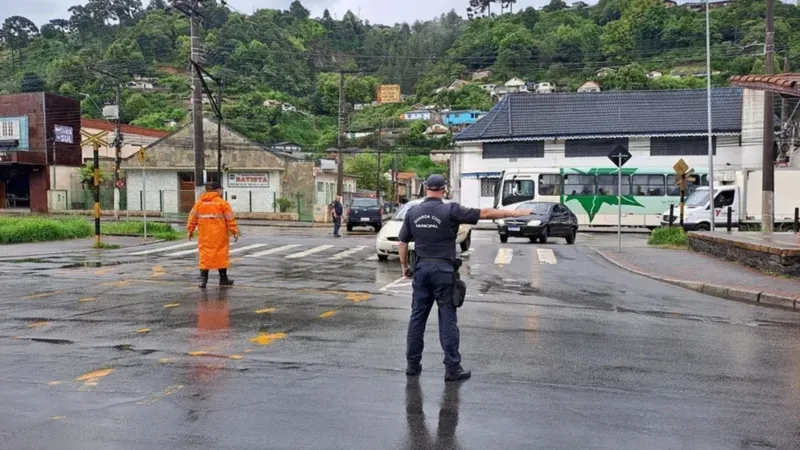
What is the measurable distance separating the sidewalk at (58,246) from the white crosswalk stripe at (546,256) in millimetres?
12548

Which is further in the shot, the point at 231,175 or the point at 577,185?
the point at 231,175

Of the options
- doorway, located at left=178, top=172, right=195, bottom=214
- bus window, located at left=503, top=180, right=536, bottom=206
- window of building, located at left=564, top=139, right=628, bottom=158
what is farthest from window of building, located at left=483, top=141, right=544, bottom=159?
doorway, located at left=178, top=172, right=195, bottom=214

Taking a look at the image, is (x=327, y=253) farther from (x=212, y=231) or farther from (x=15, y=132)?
(x=15, y=132)

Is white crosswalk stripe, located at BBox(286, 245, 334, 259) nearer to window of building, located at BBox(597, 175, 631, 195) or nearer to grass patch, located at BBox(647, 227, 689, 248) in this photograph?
grass patch, located at BBox(647, 227, 689, 248)

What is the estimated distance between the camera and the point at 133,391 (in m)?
5.81

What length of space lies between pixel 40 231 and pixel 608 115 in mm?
35743

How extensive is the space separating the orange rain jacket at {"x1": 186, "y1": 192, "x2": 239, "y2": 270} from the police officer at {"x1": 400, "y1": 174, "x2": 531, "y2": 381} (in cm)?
644

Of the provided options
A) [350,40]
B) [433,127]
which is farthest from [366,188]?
[350,40]

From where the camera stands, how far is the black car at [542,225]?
25797mm

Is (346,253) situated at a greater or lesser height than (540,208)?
lesser

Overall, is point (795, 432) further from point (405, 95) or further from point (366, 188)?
point (405, 95)

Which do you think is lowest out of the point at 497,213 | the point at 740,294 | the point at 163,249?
the point at 740,294

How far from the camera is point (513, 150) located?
158ft

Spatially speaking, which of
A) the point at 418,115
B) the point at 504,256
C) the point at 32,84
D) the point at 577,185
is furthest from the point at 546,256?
the point at 418,115
